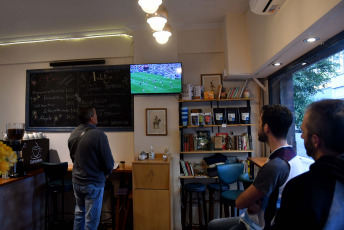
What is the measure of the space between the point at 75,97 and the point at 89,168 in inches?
72.7

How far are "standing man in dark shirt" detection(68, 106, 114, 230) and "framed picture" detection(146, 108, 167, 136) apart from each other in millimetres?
1101

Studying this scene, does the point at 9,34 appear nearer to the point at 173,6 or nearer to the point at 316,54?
the point at 173,6

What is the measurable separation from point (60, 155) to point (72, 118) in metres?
0.67

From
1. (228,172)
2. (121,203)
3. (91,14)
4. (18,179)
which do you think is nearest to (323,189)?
(228,172)

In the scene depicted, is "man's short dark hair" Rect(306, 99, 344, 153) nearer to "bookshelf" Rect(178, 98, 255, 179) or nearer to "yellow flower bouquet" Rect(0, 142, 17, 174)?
"yellow flower bouquet" Rect(0, 142, 17, 174)

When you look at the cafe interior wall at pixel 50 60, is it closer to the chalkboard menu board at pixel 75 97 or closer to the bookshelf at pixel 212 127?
the chalkboard menu board at pixel 75 97

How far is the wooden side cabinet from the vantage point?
3.00 metres

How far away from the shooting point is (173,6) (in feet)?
9.81

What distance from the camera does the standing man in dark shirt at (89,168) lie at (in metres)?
2.39

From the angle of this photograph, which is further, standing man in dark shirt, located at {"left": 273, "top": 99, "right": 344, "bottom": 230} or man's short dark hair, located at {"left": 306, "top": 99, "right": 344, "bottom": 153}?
man's short dark hair, located at {"left": 306, "top": 99, "right": 344, "bottom": 153}

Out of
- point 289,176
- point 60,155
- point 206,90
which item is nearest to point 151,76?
point 206,90

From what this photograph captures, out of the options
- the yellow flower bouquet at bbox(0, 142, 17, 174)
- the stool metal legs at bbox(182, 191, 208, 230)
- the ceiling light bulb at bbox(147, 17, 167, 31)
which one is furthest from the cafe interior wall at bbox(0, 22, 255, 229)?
the yellow flower bouquet at bbox(0, 142, 17, 174)

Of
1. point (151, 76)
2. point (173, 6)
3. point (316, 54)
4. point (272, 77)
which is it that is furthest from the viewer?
point (151, 76)

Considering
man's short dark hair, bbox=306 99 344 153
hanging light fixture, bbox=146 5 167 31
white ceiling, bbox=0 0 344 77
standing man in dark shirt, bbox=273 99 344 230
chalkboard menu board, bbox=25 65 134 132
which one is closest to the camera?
standing man in dark shirt, bbox=273 99 344 230
